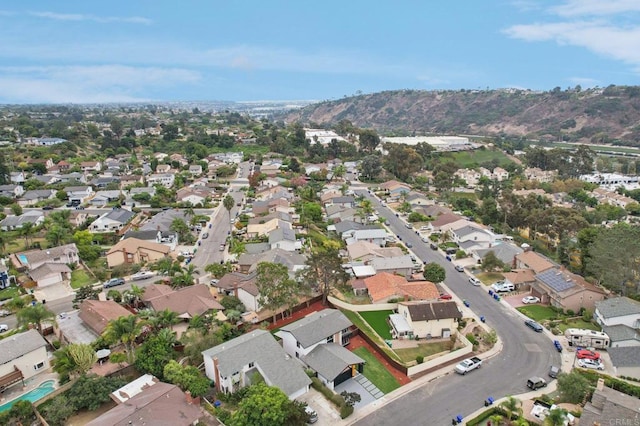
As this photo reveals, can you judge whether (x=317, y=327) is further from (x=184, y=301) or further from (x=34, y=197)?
(x=34, y=197)

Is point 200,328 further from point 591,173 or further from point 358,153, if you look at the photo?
point 591,173

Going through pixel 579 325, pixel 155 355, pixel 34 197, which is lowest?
pixel 579 325

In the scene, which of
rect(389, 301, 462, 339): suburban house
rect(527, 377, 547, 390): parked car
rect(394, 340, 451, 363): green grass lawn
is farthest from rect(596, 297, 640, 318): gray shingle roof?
rect(394, 340, 451, 363): green grass lawn

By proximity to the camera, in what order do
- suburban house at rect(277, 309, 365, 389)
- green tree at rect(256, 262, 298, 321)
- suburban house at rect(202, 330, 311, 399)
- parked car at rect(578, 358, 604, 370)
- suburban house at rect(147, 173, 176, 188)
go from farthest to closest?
suburban house at rect(147, 173, 176, 188) < green tree at rect(256, 262, 298, 321) < parked car at rect(578, 358, 604, 370) < suburban house at rect(277, 309, 365, 389) < suburban house at rect(202, 330, 311, 399)

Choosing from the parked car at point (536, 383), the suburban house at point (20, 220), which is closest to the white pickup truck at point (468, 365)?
A: the parked car at point (536, 383)

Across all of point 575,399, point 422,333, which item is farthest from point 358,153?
point 575,399

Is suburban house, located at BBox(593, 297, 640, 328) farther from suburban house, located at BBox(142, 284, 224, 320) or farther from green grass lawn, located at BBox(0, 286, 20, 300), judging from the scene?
green grass lawn, located at BBox(0, 286, 20, 300)

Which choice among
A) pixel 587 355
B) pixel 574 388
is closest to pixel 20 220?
pixel 574 388
